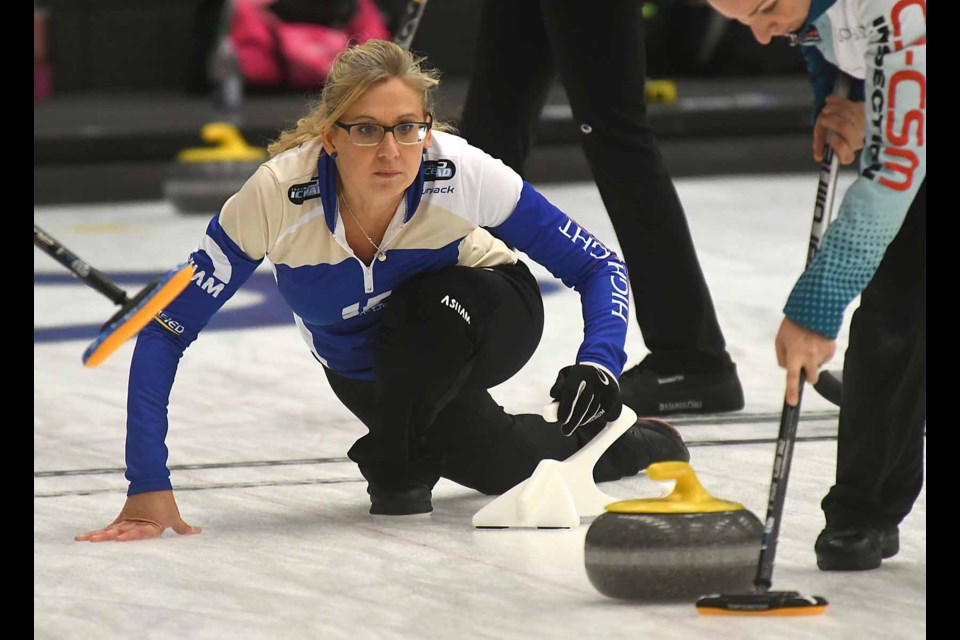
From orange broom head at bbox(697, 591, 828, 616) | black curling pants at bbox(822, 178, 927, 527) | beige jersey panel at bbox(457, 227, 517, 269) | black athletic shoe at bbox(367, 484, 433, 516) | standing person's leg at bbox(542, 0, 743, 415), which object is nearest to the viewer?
orange broom head at bbox(697, 591, 828, 616)

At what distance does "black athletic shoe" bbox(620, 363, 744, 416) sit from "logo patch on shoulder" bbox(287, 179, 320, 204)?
32.5 inches

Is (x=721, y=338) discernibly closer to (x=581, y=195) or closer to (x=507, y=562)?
(x=507, y=562)

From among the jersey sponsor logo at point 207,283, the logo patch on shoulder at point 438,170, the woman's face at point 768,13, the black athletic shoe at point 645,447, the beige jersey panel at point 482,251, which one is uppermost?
the woman's face at point 768,13

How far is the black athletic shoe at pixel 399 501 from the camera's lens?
2139 mm

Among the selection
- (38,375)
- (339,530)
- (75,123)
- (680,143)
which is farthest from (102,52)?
(339,530)

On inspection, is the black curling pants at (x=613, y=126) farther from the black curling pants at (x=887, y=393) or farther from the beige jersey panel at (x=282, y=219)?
the black curling pants at (x=887, y=393)

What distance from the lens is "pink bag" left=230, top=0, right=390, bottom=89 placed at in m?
6.96

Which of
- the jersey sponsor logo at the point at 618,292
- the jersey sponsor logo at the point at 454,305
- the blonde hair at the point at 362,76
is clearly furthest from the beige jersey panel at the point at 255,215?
the jersey sponsor logo at the point at 618,292

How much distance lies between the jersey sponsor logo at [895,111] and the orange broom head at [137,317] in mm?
798

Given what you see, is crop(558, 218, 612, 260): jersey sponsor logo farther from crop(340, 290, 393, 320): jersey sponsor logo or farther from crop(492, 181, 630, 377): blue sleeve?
crop(340, 290, 393, 320): jersey sponsor logo

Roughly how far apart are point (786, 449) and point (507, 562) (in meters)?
0.36

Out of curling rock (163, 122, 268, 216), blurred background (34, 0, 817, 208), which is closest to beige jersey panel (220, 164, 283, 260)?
blurred background (34, 0, 817, 208)

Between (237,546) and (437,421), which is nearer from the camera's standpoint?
(237,546)

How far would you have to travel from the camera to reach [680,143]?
21.7 ft
